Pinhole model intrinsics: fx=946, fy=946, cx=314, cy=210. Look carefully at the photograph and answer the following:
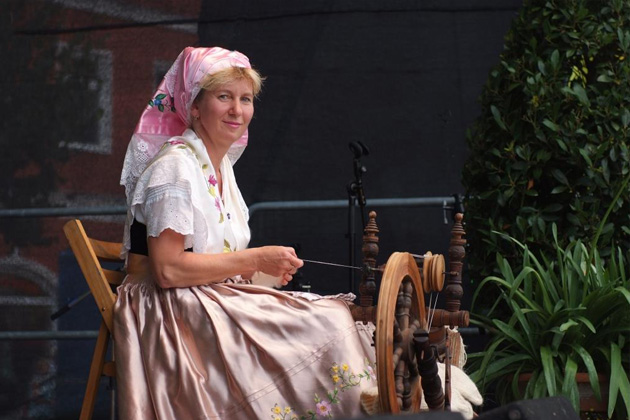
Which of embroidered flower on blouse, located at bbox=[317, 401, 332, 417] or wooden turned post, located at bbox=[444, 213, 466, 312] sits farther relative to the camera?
wooden turned post, located at bbox=[444, 213, 466, 312]

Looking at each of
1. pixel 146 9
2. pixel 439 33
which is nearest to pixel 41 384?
pixel 146 9

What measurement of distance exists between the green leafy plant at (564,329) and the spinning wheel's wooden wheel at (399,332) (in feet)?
3.02

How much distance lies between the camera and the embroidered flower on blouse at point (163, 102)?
9.39ft

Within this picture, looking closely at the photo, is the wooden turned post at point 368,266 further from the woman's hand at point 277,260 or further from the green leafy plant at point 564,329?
the green leafy plant at point 564,329

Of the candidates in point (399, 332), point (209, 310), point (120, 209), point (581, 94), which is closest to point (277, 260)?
point (209, 310)

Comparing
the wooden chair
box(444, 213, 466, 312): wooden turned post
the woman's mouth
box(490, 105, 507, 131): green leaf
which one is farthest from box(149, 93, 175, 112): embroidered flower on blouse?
box(490, 105, 507, 131): green leaf

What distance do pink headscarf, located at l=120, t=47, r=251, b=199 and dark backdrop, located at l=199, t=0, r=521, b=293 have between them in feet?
5.73

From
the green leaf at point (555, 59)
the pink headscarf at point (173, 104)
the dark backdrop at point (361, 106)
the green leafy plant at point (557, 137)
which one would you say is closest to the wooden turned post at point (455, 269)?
the pink headscarf at point (173, 104)

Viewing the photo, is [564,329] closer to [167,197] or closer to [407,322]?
[407,322]

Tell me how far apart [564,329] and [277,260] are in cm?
112

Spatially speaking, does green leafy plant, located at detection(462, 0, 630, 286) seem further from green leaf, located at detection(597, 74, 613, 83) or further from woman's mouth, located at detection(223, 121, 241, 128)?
woman's mouth, located at detection(223, 121, 241, 128)

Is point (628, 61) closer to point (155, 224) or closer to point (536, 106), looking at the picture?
point (536, 106)

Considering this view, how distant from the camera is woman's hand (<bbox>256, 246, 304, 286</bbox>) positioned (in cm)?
252

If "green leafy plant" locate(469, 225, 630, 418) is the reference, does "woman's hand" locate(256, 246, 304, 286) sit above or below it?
above
